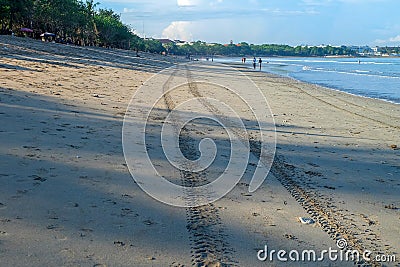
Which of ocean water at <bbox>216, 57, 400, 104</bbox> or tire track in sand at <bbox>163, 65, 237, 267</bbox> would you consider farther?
ocean water at <bbox>216, 57, 400, 104</bbox>

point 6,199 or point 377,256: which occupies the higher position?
point 6,199

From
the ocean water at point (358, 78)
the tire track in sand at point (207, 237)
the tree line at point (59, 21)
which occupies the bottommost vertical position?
the tire track in sand at point (207, 237)

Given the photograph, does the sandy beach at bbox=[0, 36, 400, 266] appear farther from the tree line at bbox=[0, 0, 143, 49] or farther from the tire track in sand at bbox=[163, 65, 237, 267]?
the tree line at bbox=[0, 0, 143, 49]

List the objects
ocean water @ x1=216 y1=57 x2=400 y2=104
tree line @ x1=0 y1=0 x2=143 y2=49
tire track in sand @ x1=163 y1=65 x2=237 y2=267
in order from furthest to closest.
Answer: tree line @ x1=0 y1=0 x2=143 y2=49, ocean water @ x1=216 y1=57 x2=400 y2=104, tire track in sand @ x1=163 y1=65 x2=237 y2=267

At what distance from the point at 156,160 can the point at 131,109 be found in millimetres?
5111

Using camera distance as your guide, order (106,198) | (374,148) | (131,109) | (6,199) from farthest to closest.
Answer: (131,109) < (374,148) < (106,198) < (6,199)

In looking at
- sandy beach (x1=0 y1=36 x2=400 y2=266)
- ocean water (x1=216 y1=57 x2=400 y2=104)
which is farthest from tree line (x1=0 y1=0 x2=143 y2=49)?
sandy beach (x1=0 y1=36 x2=400 y2=266)

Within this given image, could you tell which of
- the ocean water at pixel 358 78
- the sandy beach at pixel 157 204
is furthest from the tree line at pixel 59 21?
the sandy beach at pixel 157 204

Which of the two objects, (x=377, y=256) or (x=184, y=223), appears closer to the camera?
(x=377, y=256)

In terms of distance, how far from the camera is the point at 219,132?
9922 millimetres

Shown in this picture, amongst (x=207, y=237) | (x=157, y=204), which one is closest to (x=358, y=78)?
(x=157, y=204)

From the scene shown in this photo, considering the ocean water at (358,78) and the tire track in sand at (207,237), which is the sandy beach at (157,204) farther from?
the ocean water at (358,78)

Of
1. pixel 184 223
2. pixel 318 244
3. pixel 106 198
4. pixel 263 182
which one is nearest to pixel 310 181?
pixel 263 182

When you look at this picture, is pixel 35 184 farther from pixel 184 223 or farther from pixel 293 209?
pixel 293 209
